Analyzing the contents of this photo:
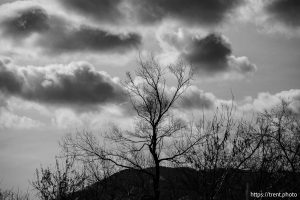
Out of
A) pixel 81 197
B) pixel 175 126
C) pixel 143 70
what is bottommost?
pixel 81 197

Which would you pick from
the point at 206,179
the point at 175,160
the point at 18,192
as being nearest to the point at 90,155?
the point at 175,160

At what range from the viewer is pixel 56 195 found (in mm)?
22281

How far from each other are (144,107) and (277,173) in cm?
1074

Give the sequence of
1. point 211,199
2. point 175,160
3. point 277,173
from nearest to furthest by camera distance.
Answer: point 211,199 < point 277,173 < point 175,160

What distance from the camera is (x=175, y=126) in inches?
888

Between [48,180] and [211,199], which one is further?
Answer: [48,180]

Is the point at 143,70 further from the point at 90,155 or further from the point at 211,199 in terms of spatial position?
the point at 211,199

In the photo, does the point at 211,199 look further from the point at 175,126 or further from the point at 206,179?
the point at 175,126

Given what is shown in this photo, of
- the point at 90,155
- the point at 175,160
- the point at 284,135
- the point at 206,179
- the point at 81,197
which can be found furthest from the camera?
the point at 284,135

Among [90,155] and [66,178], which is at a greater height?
[90,155]

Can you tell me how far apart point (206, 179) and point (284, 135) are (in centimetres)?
1747

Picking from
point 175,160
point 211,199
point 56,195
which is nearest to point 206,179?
point 211,199

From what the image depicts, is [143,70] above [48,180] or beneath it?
above

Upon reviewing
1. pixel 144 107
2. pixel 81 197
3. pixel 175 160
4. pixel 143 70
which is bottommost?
pixel 81 197
